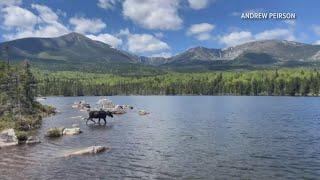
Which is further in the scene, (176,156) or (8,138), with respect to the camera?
(8,138)

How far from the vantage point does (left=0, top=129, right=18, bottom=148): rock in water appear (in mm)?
57656

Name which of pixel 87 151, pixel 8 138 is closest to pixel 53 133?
pixel 8 138

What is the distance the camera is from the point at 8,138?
5856 centimetres

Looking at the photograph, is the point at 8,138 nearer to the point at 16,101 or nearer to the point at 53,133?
the point at 53,133

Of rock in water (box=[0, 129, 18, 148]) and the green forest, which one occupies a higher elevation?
the green forest

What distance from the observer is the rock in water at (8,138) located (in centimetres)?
5766

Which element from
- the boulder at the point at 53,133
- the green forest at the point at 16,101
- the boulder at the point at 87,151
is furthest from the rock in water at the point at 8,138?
the boulder at the point at 87,151

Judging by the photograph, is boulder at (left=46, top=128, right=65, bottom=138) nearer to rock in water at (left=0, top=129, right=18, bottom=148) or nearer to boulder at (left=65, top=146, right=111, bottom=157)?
rock in water at (left=0, top=129, right=18, bottom=148)

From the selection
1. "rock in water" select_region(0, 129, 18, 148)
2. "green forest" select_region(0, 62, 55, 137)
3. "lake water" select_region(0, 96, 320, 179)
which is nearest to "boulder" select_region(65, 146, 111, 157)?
"lake water" select_region(0, 96, 320, 179)

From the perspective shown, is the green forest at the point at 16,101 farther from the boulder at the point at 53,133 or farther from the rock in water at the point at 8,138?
the rock in water at the point at 8,138

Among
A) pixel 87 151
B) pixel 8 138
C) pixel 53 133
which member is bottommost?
pixel 87 151

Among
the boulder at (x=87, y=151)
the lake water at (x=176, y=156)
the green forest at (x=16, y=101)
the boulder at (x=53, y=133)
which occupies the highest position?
the green forest at (x=16, y=101)

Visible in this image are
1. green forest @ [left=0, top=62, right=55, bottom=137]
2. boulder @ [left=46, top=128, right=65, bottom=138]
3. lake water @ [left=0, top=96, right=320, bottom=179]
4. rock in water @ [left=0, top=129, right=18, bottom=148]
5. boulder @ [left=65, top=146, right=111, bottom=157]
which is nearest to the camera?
lake water @ [left=0, top=96, right=320, bottom=179]

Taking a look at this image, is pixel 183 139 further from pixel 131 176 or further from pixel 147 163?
pixel 131 176
